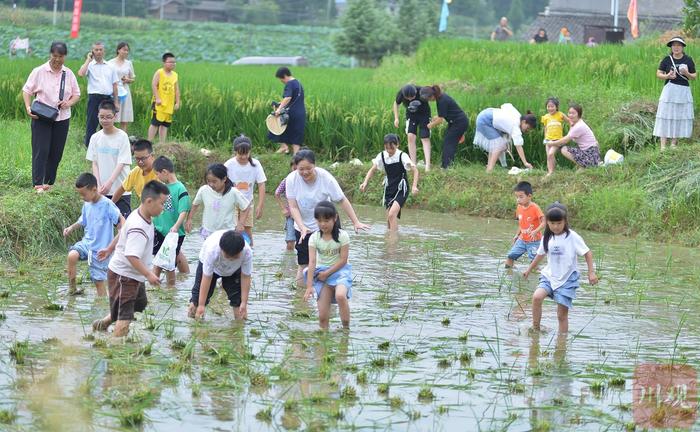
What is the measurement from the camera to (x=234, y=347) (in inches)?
351

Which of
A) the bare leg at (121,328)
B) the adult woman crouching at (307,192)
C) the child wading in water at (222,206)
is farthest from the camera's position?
the adult woman crouching at (307,192)

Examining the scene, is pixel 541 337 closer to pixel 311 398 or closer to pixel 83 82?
pixel 311 398

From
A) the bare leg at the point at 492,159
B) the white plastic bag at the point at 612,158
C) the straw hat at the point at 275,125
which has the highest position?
the straw hat at the point at 275,125

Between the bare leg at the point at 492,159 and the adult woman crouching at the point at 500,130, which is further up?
the adult woman crouching at the point at 500,130

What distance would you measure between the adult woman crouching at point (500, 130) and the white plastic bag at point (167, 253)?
Answer: 27.2ft

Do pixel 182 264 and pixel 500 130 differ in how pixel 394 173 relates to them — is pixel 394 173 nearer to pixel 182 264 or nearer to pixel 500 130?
pixel 182 264

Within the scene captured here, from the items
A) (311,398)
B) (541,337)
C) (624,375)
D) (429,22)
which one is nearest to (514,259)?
(541,337)

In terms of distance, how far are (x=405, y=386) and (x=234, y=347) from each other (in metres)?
1.50

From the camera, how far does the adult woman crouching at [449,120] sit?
18.2 metres

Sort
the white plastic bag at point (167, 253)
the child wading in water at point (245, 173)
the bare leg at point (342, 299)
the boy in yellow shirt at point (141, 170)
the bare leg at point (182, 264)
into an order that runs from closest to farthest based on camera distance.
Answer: the bare leg at point (342, 299) → the white plastic bag at point (167, 253) → the boy in yellow shirt at point (141, 170) → the bare leg at point (182, 264) → the child wading in water at point (245, 173)

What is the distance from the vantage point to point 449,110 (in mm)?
18391

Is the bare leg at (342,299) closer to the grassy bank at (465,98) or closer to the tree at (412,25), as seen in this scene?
the grassy bank at (465,98)

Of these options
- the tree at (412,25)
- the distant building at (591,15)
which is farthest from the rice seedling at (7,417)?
the tree at (412,25)

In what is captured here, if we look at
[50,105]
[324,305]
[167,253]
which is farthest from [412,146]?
[324,305]
